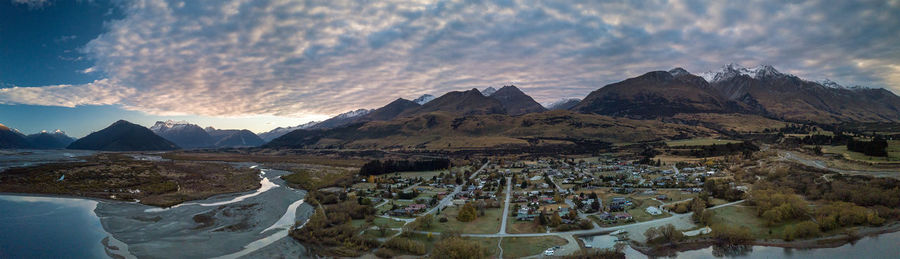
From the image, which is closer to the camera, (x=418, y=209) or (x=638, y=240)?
(x=638, y=240)

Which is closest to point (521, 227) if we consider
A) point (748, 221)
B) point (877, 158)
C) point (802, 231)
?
point (748, 221)

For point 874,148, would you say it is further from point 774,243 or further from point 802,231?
point 774,243

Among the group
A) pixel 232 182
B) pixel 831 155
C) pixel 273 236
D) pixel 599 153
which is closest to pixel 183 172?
pixel 232 182

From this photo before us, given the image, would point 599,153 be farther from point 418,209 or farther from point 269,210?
point 269,210

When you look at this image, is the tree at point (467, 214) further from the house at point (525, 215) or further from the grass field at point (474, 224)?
the house at point (525, 215)

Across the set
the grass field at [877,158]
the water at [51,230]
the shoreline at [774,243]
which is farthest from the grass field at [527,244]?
the grass field at [877,158]
